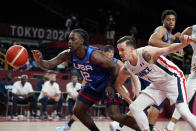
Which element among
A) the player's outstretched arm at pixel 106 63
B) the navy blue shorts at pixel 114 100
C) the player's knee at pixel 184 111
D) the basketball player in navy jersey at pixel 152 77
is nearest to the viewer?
the player's knee at pixel 184 111

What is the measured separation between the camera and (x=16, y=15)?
2220 centimetres

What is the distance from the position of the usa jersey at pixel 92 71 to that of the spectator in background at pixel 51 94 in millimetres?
7308

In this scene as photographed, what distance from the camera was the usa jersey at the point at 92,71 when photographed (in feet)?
17.8

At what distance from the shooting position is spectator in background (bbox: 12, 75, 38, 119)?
40.9ft

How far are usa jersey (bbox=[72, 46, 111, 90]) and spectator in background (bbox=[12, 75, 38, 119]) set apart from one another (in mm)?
7285

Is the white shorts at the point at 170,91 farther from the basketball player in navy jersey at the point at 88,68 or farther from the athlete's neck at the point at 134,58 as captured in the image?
the basketball player in navy jersey at the point at 88,68

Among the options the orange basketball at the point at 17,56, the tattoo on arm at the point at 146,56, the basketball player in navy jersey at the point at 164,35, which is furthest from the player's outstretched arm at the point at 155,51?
the orange basketball at the point at 17,56

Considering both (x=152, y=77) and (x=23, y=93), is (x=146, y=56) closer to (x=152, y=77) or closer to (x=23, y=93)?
(x=152, y=77)

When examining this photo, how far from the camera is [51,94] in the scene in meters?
13.0

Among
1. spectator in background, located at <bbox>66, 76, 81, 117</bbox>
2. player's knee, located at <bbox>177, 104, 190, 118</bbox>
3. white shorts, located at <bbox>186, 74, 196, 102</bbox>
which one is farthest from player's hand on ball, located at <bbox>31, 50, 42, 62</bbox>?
spectator in background, located at <bbox>66, 76, 81, 117</bbox>

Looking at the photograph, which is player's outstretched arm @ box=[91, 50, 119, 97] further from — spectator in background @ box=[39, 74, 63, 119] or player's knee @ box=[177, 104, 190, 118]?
spectator in background @ box=[39, 74, 63, 119]

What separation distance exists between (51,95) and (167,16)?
25.1ft

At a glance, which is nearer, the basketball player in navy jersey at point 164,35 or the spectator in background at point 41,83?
the basketball player in navy jersey at point 164,35

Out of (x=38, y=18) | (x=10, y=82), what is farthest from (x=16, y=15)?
(x=10, y=82)
